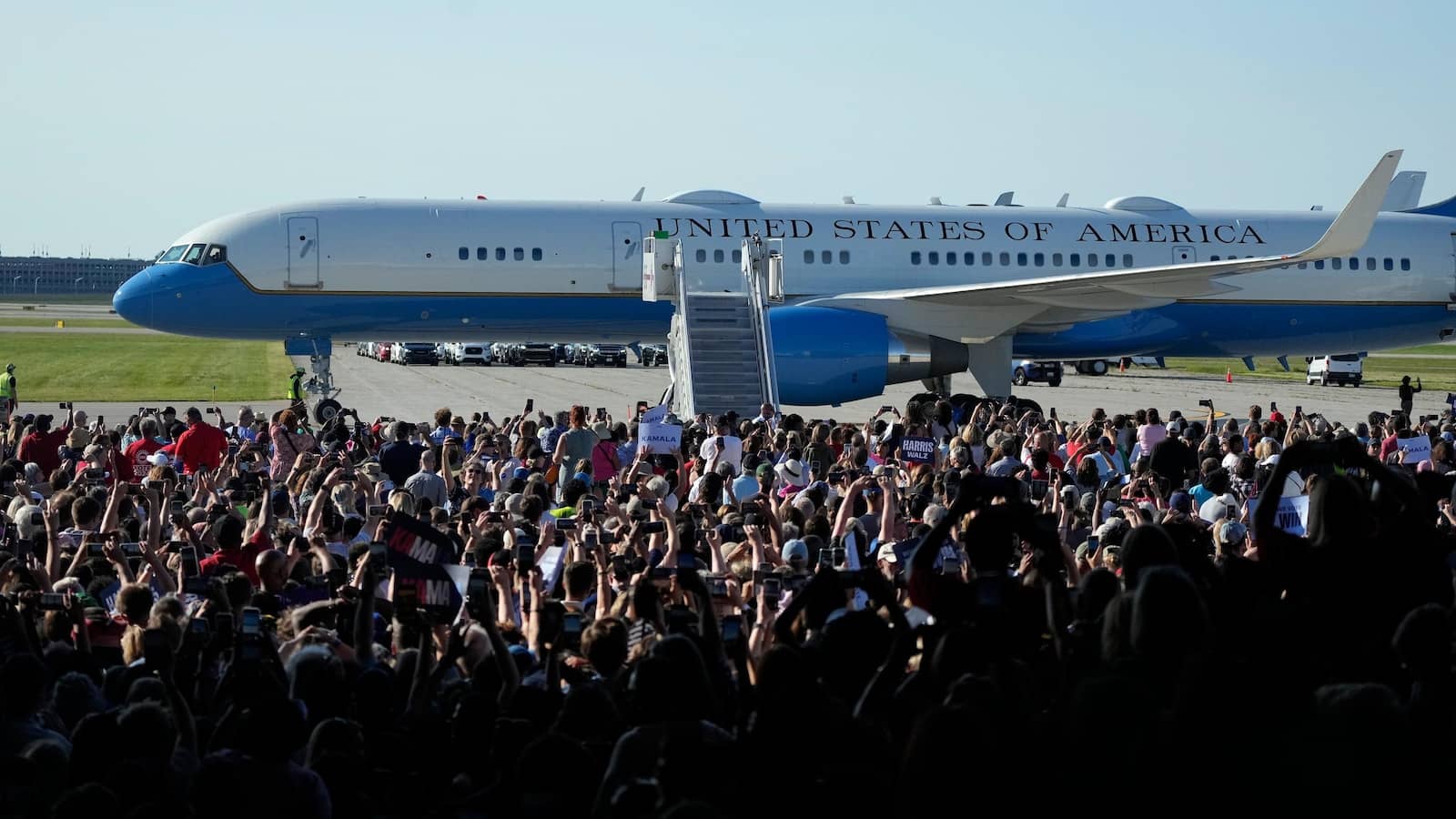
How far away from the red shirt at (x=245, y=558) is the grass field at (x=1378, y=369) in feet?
142

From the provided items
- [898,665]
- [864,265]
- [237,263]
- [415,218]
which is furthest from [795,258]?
[898,665]

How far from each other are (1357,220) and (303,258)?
56.7ft

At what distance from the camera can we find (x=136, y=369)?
51031 mm

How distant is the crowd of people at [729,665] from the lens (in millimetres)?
4246

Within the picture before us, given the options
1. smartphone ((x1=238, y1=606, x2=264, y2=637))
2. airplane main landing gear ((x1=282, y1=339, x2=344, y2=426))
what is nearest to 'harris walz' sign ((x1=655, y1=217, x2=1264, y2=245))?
airplane main landing gear ((x1=282, y1=339, x2=344, y2=426))

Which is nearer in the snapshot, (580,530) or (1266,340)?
(580,530)

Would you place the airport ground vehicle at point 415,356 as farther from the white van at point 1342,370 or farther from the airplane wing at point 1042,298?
the airplane wing at point 1042,298

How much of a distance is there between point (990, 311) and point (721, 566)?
69.0 feet

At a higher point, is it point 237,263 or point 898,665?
point 237,263

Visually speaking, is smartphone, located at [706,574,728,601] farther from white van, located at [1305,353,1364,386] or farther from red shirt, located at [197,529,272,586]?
white van, located at [1305,353,1364,386]

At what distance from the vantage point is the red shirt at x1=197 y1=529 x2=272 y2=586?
9.38 m

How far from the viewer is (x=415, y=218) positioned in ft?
92.0

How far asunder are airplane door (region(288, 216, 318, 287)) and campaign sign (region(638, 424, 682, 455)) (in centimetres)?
1377

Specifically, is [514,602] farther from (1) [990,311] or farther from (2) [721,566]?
(1) [990,311]
